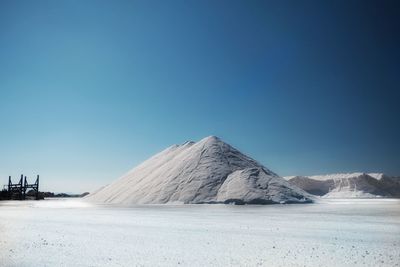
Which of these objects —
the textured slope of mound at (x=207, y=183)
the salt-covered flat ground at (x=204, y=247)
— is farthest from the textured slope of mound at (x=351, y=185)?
the salt-covered flat ground at (x=204, y=247)

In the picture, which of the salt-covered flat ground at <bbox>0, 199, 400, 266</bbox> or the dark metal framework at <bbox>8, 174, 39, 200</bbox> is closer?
the salt-covered flat ground at <bbox>0, 199, 400, 266</bbox>

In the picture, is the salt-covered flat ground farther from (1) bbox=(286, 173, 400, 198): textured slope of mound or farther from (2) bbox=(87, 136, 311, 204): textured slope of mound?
(1) bbox=(286, 173, 400, 198): textured slope of mound

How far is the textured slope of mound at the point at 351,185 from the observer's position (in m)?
59.4

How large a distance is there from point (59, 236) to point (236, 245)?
398 cm

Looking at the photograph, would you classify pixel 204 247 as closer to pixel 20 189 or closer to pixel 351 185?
pixel 20 189

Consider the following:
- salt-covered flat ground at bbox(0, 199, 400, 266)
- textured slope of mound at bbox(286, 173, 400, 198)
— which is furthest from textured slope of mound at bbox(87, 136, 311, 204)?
textured slope of mound at bbox(286, 173, 400, 198)

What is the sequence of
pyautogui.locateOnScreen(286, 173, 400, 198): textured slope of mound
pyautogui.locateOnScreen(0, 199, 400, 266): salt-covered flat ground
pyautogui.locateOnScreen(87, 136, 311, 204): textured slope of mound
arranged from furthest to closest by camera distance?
1. pyautogui.locateOnScreen(286, 173, 400, 198): textured slope of mound
2. pyautogui.locateOnScreen(87, 136, 311, 204): textured slope of mound
3. pyautogui.locateOnScreen(0, 199, 400, 266): salt-covered flat ground

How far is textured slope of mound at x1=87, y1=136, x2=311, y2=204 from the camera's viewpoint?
21453 mm

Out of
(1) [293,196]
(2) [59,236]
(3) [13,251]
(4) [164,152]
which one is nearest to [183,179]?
(1) [293,196]

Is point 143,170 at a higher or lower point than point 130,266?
higher

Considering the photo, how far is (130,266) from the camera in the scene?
459 cm

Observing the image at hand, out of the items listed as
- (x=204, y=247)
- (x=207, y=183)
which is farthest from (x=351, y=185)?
(x=204, y=247)

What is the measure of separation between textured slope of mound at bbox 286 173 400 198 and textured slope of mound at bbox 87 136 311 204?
112ft

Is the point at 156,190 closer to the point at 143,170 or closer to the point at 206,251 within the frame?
the point at 143,170
